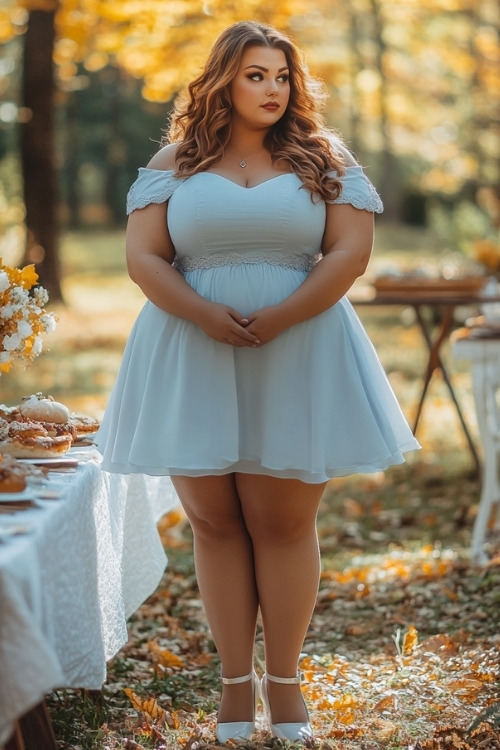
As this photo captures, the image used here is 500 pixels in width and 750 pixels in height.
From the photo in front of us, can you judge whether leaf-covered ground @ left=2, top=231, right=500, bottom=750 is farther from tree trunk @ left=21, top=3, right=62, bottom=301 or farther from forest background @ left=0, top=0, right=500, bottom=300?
tree trunk @ left=21, top=3, right=62, bottom=301

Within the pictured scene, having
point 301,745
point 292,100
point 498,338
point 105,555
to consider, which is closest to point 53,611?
point 105,555

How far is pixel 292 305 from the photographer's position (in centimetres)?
279

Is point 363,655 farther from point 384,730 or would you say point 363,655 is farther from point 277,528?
point 277,528

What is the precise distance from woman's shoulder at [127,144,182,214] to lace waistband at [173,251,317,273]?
18 centimetres

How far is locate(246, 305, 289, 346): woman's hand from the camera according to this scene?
2771 mm

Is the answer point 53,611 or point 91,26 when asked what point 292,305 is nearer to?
point 53,611

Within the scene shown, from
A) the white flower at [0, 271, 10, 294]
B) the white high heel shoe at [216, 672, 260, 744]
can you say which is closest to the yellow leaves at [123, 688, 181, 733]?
the white high heel shoe at [216, 672, 260, 744]

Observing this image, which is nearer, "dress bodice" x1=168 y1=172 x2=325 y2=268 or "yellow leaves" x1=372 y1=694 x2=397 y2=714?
"dress bodice" x1=168 y1=172 x2=325 y2=268

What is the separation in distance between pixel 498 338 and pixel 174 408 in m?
2.76

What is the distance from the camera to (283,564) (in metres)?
2.99

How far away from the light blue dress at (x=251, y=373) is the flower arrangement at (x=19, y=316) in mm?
372

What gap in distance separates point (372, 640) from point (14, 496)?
223 centimetres

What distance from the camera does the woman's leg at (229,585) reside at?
9.87ft

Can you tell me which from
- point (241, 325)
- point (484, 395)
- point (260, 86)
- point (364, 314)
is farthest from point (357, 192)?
point (364, 314)
